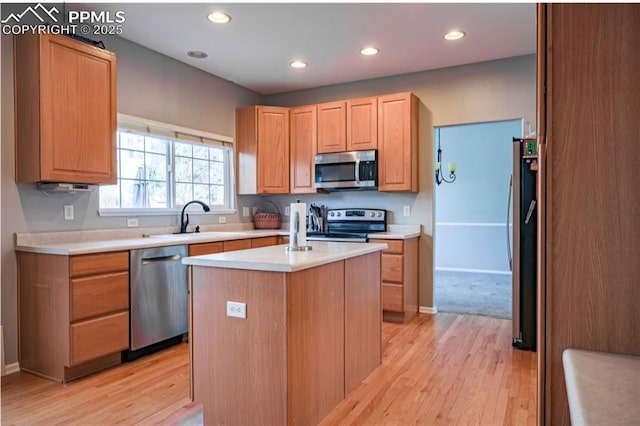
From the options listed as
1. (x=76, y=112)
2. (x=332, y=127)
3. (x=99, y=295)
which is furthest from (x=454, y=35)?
(x=99, y=295)

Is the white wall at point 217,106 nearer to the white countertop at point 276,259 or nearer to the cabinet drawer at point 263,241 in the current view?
the cabinet drawer at point 263,241

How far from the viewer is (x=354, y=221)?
488 cm

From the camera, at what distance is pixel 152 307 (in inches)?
123

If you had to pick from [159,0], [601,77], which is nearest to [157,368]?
[159,0]

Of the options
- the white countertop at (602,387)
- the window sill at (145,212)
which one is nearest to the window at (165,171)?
the window sill at (145,212)

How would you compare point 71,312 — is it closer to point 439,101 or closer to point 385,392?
point 385,392

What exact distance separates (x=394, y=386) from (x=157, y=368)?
1649 millimetres

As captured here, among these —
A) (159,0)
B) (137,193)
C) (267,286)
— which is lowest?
(267,286)

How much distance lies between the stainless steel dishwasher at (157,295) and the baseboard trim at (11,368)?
0.74m

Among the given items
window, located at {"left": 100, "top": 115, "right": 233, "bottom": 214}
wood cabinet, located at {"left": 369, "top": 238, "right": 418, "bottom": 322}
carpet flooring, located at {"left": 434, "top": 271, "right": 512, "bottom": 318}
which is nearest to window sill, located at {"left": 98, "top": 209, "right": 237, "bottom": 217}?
window, located at {"left": 100, "top": 115, "right": 233, "bottom": 214}

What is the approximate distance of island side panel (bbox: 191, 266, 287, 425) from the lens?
188cm

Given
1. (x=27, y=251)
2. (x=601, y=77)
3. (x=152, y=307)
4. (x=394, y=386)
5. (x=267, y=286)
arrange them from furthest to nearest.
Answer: (x=152, y=307)
(x=27, y=251)
(x=394, y=386)
(x=267, y=286)
(x=601, y=77)

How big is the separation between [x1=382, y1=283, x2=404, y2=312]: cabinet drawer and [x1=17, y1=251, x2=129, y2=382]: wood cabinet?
236 centimetres

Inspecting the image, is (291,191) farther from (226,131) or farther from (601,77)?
(601,77)
